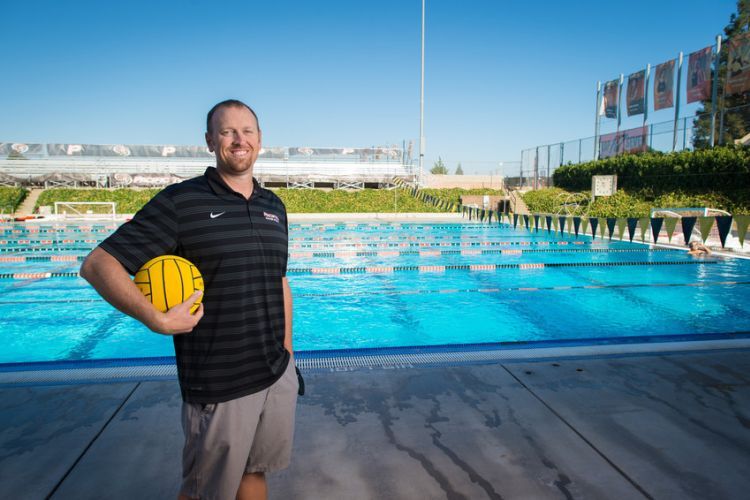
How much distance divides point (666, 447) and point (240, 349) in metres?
2.06

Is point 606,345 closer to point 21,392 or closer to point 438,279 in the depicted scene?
point 21,392

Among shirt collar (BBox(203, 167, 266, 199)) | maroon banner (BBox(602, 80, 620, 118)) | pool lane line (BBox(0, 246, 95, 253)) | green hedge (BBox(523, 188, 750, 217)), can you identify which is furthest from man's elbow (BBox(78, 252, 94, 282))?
maroon banner (BBox(602, 80, 620, 118))

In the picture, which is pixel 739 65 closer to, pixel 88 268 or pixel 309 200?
pixel 309 200

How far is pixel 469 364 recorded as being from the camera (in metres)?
3.39

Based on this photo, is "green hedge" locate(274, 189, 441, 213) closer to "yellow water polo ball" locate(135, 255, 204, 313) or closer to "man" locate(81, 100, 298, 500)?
"man" locate(81, 100, 298, 500)

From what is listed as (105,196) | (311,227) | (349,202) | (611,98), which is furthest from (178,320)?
(611,98)

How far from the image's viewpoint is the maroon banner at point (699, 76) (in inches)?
871

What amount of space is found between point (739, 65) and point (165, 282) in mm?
25746

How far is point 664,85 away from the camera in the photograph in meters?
25.0

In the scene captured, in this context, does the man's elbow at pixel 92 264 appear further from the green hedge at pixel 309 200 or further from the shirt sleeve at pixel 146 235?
the green hedge at pixel 309 200

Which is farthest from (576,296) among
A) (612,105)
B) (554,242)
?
(612,105)

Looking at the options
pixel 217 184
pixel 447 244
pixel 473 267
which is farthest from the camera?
pixel 447 244

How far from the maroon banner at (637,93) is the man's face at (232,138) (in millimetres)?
30412

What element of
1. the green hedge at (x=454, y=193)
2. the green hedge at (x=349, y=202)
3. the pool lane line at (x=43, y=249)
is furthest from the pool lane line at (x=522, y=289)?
the green hedge at (x=454, y=193)
